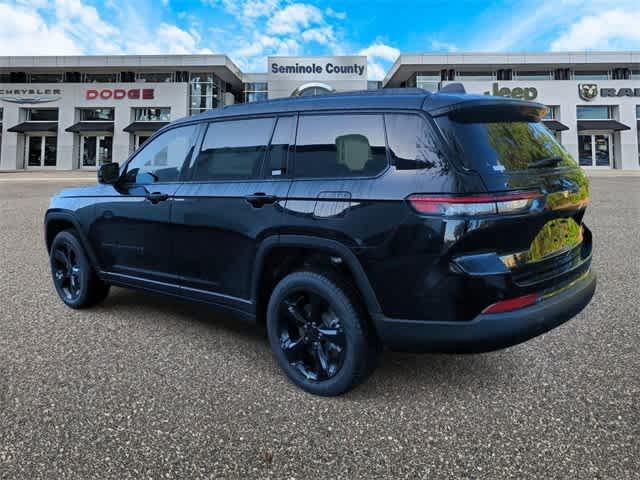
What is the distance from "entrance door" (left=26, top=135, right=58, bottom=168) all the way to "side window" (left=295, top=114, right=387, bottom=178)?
46.5 m

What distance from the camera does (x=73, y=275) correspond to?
441 centimetres

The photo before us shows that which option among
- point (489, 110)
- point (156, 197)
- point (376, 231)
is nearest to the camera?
point (376, 231)

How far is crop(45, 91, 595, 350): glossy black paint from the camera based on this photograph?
7.28 feet

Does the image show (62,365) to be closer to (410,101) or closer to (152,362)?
(152,362)

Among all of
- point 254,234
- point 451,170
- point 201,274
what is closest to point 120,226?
point 201,274

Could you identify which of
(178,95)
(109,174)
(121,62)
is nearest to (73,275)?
(109,174)

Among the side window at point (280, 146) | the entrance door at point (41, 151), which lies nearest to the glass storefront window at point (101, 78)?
the entrance door at point (41, 151)

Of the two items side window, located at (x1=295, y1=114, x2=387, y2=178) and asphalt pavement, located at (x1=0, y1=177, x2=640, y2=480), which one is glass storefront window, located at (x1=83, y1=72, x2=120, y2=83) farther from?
side window, located at (x1=295, y1=114, x2=387, y2=178)

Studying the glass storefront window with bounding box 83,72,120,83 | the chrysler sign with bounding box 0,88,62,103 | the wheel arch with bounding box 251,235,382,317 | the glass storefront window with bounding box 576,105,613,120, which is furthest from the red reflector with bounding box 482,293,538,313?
the glass storefront window with bounding box 83,72,120,83

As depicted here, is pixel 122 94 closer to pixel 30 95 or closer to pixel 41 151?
pixel 30 95

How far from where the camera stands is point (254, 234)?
9.43 feet

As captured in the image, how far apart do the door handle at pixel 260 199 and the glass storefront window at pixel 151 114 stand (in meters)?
43.0

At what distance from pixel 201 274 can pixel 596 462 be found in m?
2.50

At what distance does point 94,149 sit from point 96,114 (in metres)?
3.39
